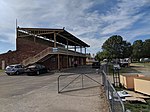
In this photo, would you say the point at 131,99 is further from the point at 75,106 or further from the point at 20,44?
the point at 20,44

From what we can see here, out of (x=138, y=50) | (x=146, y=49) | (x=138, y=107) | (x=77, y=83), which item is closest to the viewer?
(x=138, y=107)

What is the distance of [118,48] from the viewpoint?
9950 centimetres

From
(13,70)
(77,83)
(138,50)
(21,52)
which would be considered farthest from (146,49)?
(77,83)

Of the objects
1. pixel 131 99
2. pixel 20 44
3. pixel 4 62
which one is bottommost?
pixel 131 99

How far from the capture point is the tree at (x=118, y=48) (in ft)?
323

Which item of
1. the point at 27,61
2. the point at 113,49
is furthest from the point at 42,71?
the point at 113,49

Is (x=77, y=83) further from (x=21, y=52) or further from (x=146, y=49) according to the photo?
(x=146, y=49)

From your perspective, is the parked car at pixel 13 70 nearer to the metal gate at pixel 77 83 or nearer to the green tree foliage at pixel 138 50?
the metal gate at pixel 77 83

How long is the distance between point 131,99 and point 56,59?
2908 centimetres

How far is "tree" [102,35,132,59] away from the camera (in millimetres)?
98562

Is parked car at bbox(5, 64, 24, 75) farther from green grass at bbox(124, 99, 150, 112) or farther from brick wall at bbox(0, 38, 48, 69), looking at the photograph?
green grass at bbox(124, 99, 150, 112)

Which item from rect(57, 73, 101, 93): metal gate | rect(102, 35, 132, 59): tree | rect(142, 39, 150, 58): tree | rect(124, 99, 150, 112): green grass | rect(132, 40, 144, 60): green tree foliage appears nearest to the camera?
rect(124, 99, 150, 112): green grass

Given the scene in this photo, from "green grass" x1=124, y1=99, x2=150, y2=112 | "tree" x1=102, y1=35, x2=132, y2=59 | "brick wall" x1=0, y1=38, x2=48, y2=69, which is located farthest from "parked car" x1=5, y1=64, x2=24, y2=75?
"tree" x1=102, y1=35, x2=132, y2=59

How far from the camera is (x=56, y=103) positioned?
33.8 feet
